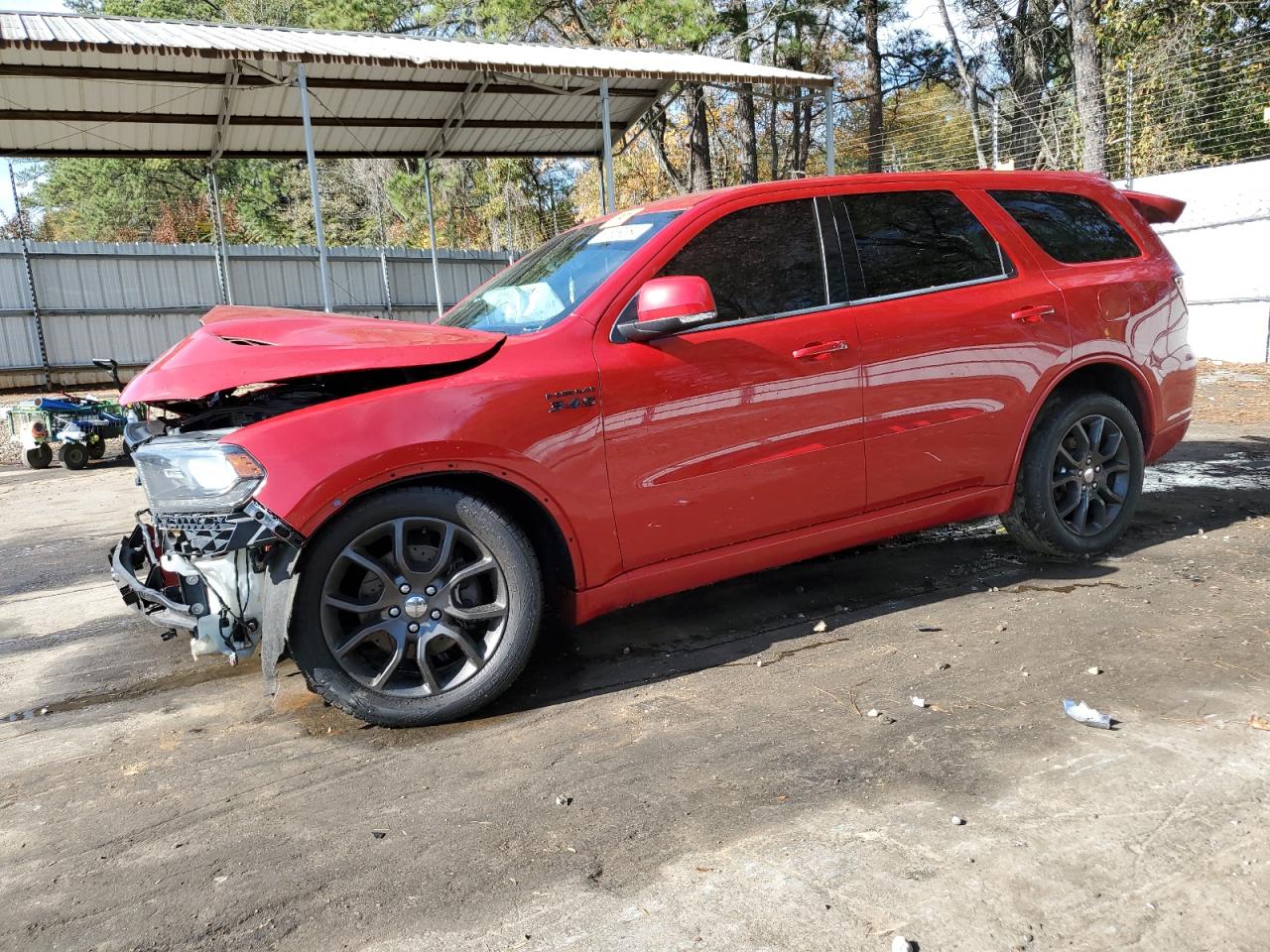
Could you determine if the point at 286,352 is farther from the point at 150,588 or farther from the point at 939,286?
the point at 939,286

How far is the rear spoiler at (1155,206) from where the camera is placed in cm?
527

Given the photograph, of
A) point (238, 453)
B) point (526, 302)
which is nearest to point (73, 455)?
point (526, 302)

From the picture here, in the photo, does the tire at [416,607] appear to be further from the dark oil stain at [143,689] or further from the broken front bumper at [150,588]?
the dark oil stain at [143,689]

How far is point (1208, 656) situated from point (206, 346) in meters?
3.87

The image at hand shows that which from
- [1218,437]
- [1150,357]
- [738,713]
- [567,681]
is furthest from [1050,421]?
[1218,437]

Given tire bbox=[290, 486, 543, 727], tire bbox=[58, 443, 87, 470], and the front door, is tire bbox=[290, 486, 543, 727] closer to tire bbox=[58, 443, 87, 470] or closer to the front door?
the front door

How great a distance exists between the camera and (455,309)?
14.9ft

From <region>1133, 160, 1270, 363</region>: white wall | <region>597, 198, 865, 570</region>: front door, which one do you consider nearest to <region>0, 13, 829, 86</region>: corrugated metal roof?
<region>1133, 160, 1270, 363</region>: white wall

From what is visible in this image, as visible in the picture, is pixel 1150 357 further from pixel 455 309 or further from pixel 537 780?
pixel 537 780

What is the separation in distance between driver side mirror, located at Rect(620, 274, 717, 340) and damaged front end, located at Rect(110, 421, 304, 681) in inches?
55.4

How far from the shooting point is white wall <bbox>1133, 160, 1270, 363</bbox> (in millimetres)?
12492

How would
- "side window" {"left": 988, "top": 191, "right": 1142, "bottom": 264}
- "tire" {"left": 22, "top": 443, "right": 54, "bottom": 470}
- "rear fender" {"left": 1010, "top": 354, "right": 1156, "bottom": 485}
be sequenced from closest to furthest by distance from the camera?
1. "rear fender" {"left": 1010, "top": 354, "right": 1156, "bottom": 485}
2. "side window" {"left": 988, "top": 191, "right": 1142, "bottom": 264}
3. "tire" {"left": 22, "top": 443, "right": 54, "bottom": 470}

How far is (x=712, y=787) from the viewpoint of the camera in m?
2.76

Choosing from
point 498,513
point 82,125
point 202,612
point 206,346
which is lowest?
point 202,612
